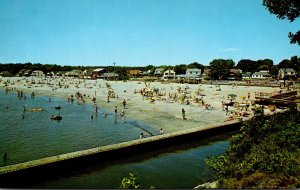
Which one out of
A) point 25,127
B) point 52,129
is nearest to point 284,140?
point 52,129

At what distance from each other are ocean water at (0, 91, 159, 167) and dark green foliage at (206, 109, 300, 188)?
47.0ft

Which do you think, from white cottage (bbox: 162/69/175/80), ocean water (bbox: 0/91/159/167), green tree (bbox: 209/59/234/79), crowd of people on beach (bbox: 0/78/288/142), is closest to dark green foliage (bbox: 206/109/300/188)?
ocean water (bbox: 0/91/159/167)

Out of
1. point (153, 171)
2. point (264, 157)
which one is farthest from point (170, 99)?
point (264, 157)

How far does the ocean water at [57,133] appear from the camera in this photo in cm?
2569

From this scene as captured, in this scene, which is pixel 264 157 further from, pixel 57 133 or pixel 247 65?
pixel 247 65

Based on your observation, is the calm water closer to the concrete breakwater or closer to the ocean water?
the ocean water

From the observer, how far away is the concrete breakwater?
1792cm

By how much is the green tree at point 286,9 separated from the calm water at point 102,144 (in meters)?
9.73

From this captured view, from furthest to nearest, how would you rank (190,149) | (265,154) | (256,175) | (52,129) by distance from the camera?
(52,129), (190,149), (265,154), (256,175)

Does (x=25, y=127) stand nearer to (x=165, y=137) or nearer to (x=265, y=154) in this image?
(x=165, y=137)

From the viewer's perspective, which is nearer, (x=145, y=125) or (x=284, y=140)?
(x=284, y=140)

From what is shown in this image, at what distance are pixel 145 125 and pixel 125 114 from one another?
945cm

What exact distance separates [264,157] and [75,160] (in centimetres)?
1221

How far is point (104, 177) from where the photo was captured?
1969 cm
